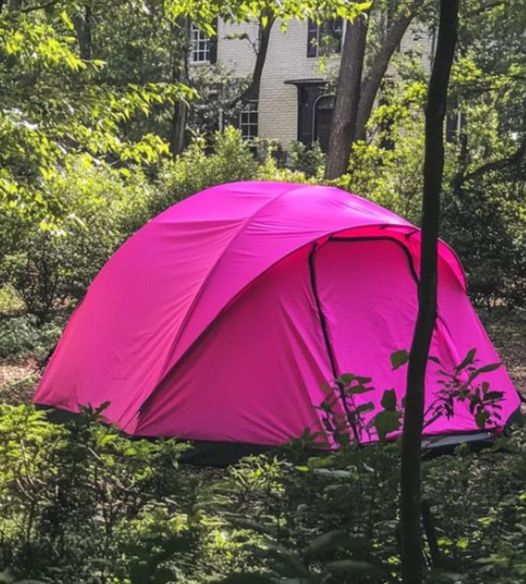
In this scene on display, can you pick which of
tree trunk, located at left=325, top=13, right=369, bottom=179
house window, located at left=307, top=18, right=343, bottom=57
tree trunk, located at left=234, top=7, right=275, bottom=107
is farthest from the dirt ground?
tree trunk, located at left=234, top=7, right=275, bottom=107

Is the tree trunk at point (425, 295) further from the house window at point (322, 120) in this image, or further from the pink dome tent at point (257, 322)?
the house window at point (322, 120)

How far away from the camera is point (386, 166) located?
13.6 m

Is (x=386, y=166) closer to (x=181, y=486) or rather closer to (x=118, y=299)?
(x=118, y=299)

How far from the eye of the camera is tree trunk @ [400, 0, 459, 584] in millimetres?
1925

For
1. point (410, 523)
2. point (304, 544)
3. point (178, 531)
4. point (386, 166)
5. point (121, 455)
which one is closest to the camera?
point (410, 523)

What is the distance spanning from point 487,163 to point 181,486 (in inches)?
470

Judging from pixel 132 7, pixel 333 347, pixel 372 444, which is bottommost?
pixel 333 347

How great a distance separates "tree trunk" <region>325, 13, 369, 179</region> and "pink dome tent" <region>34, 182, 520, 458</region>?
Answer: 7788 millimetres

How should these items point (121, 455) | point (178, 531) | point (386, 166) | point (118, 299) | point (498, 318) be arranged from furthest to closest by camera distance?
point (386, 166) < point (498, 318) < point (118, 299) < point (121, 455) < point (178, 531)

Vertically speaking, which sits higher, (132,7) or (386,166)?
(132,7)

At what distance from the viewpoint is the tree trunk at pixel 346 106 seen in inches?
561

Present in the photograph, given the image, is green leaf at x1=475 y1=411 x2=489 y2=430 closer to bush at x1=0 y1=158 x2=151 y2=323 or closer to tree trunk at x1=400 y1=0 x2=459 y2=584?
tree trunk at x1=400 y1=0 x2=459 y2=584

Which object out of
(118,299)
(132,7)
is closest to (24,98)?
(132,7)

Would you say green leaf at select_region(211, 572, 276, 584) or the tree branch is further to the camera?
the tree branch
